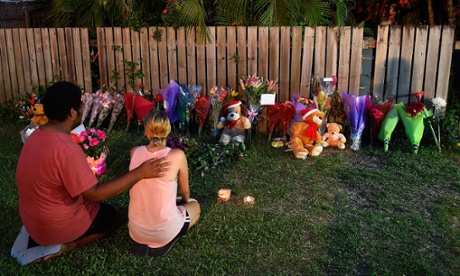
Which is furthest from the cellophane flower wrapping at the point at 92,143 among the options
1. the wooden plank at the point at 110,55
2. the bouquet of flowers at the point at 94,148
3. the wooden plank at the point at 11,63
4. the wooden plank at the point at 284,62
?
the wooden plank at the point at 11,63

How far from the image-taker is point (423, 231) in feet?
12.7

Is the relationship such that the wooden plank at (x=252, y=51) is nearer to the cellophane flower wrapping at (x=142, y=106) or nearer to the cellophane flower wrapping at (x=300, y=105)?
the cellophane flower wrapping at (x=300, y=105)

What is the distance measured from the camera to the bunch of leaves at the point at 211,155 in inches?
207

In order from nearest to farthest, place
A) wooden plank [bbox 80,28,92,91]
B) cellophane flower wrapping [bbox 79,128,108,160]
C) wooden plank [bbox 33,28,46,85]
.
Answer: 1. cellophane flower wrapping [bbox 79,128,108,160]
2. wooden plank [bbox 80,28,92,91]
3. wooden plank [bbox 33,28,46,85]

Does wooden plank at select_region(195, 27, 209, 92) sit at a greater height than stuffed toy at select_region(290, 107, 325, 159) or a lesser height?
greater

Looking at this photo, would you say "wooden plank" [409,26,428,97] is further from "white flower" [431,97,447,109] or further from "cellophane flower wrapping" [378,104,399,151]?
"cellophane flower wrapping" [378,104,399,151]

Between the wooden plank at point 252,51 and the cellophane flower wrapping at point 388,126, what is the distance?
1869 millimetres

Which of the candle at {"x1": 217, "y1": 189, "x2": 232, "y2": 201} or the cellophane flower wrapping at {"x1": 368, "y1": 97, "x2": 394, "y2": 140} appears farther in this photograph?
the cellophane flower wrapping at {"x1": 368, "y1": 97, "x2": 394, "y2": 140}

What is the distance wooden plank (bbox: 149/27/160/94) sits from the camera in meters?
6.90

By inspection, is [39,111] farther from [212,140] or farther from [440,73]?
[440,73]

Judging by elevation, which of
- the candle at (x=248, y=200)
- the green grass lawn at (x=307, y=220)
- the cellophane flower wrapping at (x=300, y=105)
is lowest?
the green grass lawn at (x=307, y=220)

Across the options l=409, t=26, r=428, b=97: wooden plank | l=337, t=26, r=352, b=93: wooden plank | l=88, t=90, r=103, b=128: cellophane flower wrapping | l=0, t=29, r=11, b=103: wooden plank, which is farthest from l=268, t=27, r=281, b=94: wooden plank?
l=0, t=29, r=11, b=103: wooden plank

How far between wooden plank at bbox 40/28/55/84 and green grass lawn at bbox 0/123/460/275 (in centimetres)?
220

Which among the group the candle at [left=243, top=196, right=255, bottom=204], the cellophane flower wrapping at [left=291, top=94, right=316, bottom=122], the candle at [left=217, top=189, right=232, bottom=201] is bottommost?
the candle at [left=243, top=196, right=255, bottom=204]
